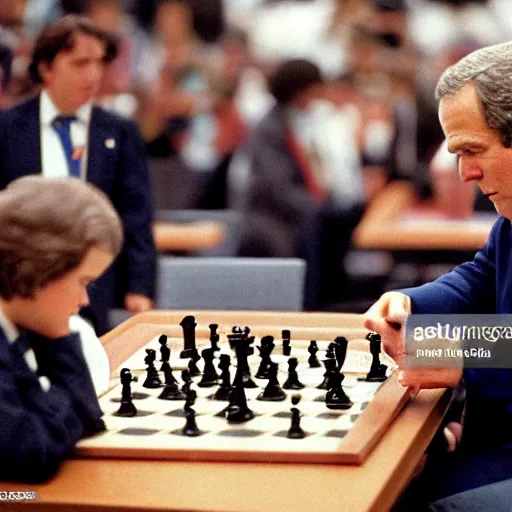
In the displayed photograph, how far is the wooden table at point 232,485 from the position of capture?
187 cm

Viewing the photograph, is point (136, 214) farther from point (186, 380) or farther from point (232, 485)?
point (232, 485)

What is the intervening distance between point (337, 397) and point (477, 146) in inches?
24.9

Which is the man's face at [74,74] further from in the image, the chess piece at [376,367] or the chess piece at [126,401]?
the chess piece at [126,401]

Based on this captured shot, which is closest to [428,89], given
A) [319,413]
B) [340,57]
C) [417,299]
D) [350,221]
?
[340,57]

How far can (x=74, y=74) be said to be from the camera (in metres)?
4.36

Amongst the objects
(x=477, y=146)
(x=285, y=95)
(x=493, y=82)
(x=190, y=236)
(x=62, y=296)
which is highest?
(x=493, y=82)

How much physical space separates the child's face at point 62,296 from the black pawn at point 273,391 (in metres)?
0.52

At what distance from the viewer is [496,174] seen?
2.61 metres

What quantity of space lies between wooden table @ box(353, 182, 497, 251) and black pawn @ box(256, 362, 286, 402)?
11.4 ft

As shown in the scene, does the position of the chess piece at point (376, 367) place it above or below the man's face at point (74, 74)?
below

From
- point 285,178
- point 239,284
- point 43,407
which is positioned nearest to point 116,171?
point 239,284

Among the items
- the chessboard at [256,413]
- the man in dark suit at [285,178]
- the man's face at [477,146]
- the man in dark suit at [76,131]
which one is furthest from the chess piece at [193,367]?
the man in dark suit at [285,178]

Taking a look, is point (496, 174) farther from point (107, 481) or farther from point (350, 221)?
point (350, 221)

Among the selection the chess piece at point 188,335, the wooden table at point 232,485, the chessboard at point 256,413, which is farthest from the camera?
the chess piece at point 188,335
